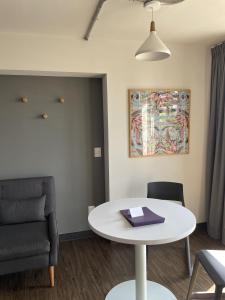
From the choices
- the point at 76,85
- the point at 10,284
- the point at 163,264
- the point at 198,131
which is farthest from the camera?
the point at 198,131

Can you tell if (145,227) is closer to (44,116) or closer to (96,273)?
(96,273)

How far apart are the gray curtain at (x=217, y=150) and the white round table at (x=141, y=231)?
1245 millimetres

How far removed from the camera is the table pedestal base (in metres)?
2.08

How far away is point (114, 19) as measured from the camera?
231 centimetres

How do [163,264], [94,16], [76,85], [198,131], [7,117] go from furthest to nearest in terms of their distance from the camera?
[198,131], [76,85], [7,117], [163,264], [94,16]

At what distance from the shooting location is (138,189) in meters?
3.13

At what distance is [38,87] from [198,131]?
2071mm

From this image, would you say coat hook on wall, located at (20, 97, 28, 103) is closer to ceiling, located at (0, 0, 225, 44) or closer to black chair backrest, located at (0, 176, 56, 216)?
ceiling, located at (0, 0, 225, 44)

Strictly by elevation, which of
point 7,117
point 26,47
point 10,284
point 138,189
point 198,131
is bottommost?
point 10,284

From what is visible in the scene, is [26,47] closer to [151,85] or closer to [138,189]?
[151,85]

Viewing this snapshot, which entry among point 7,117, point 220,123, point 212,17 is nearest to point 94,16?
point 212,17

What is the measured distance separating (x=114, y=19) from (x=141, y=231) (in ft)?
6.09

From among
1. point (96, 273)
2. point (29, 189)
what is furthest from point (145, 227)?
point (29, 189)

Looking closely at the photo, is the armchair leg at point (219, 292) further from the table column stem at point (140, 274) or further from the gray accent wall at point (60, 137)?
the gray accent wall at point (60, 137)
